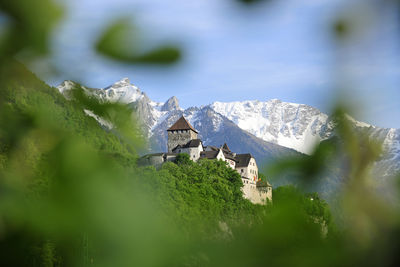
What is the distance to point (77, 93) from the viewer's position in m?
1.41

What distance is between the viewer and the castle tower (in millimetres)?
60250

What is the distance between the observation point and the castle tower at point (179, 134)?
60.2m

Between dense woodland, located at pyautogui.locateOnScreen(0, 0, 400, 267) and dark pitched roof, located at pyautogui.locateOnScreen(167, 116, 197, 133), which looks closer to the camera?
dense woodland, located at pyautogui.locateOnScreen(0, 0, 400, 267)

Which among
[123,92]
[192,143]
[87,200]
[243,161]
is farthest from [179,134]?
[87,200]

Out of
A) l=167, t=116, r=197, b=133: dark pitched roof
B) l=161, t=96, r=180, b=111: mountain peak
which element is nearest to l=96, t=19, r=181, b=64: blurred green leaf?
l=161, t=96, r=180, b=111: mountain peak

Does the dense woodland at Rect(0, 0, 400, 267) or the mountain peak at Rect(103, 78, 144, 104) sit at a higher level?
the mountain peak at Rect(103, 78, 144, 104)

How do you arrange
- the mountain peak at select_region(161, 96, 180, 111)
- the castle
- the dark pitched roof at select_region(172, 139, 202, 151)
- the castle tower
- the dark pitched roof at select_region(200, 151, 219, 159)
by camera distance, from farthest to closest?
the castle tower → the dark pitched roof at select_region(172, 139, 202, 151) → the dark pitched roof at select_region(200, 151, 219, 159) → the castle → the mountain peak at select_region(161, 96, 180, 111)

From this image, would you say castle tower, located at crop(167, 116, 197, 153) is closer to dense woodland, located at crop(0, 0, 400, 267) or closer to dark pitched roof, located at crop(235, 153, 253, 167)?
dark pitched roof, located at crop(235, 153, 253, 167)

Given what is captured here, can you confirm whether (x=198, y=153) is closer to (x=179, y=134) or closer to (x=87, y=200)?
(x=179, y=134)

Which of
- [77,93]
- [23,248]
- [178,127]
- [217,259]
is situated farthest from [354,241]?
[178,127]

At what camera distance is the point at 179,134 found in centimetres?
6128

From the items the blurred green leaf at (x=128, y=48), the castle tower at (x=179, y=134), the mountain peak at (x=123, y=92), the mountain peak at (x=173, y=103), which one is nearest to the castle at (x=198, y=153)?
the castle tower at (x=179, y=134)

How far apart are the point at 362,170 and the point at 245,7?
62cm

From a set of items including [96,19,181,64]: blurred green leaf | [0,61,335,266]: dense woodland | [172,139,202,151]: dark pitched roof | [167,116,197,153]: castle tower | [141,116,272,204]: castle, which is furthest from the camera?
[167,116,197,153]: castle tower
